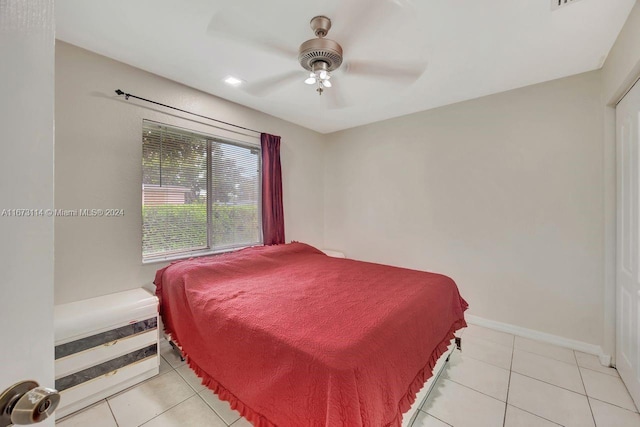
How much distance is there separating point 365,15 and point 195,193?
7.24 feet

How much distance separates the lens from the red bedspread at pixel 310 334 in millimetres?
1075

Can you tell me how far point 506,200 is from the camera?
→ 268cm

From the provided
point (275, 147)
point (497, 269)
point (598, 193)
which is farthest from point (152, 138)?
point (598, 193)

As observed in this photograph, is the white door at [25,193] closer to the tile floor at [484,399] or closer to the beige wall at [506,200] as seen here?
the tile floor at [484,399]

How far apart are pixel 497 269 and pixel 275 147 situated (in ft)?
9.83

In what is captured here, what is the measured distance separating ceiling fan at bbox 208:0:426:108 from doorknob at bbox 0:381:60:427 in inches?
72.6

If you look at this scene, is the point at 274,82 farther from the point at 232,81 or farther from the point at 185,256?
the point at 185,256

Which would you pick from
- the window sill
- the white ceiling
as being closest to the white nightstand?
the window sill

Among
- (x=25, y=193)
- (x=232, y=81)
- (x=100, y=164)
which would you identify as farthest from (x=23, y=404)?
(x=232, y=81)

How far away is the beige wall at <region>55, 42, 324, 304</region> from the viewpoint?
6.24 ft

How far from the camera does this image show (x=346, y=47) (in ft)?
6.04

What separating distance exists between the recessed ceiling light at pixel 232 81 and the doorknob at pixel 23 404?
2.53 metres

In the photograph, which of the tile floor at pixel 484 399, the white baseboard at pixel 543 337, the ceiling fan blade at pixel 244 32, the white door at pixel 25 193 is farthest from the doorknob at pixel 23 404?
the white baseboard at pixel 543 337

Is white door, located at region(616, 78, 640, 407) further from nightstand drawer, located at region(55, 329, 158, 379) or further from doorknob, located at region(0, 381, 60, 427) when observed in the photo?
nightstand drawer, located at region(55, 329, 158, 379)
